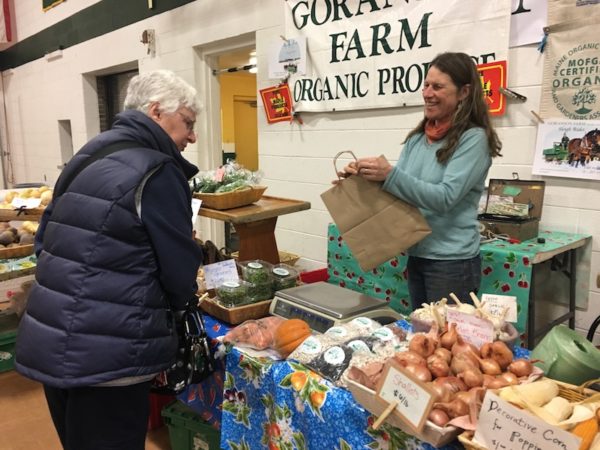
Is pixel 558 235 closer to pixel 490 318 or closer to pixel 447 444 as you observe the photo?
pixel 490 318

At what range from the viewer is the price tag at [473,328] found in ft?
3.96

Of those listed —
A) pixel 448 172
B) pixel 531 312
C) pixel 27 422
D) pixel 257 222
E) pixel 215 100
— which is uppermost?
pixel 215 100

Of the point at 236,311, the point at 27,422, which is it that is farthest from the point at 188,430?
the point at 27,422

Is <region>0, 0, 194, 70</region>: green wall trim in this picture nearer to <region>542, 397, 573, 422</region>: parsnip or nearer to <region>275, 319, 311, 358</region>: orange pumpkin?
<region>275, 319, 311, 358</region>: orange pumpkin

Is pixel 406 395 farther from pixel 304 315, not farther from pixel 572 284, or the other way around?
pixel 572 284

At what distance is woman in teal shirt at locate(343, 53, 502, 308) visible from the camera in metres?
1.62

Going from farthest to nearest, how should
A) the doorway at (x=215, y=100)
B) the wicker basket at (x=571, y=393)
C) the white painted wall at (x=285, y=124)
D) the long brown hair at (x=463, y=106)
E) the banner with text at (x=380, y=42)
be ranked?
the doorway at (x=215, y=100), the banner with text at (x=380, y=42), the white painted wall at (x=285, y=124), the long brown hair at (x=463, y=106), the wicker basket at (x=571, y=393)

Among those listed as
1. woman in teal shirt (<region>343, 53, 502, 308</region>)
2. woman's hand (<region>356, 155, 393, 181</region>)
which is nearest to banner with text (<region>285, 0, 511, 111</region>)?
woman in teal shirt (<region>343, 53, 502, 308</region>)

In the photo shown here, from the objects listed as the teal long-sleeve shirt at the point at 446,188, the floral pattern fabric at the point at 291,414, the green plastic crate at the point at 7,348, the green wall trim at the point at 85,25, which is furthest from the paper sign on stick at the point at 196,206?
the green wall trim at the point at 85,25

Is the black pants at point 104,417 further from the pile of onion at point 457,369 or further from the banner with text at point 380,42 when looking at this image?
the banner with text at point 380,42

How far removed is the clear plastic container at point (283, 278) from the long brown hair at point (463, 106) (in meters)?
0.74

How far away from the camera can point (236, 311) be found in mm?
1756

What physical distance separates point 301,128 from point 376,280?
4.52 ft

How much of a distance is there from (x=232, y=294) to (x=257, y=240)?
0.50m
